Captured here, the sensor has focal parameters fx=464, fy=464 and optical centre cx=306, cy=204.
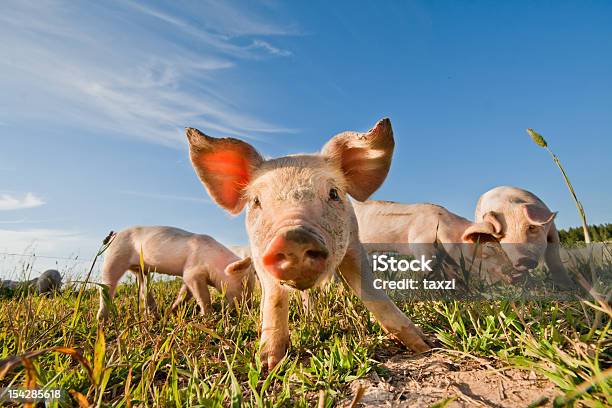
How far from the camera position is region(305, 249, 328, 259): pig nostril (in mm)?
2592

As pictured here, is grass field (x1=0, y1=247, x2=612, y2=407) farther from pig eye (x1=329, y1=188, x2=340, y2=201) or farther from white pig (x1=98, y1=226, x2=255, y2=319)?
white pig (x1=98, y1=226, x2=255, y2=319)

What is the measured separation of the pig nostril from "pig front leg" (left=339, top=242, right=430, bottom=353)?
2.83 feet

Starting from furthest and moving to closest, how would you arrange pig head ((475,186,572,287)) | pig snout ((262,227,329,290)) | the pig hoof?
pig head ((475,186,572,287)) < the pig hoof < pig snout ((262,227,329,290))

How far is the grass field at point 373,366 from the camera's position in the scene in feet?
7.39

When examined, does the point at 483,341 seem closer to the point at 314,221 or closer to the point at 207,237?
the point at 314,221

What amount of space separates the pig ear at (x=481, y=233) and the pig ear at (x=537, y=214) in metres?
0.52

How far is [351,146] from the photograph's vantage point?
3.68 meters

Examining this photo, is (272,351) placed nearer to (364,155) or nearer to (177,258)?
(364,155)

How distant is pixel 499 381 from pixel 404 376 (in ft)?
1.73

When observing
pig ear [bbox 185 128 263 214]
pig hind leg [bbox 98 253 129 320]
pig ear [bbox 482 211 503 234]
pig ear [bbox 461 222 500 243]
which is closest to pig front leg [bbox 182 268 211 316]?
pig hind leg [bbox 98 253 129 320]

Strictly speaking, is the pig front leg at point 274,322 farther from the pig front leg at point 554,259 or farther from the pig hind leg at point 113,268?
the pig hind leg at point 113,268

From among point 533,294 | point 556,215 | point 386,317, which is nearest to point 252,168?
point 386,317

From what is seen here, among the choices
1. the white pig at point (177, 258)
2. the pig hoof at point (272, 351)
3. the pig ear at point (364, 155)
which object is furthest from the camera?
the white pig at point (177, 258)

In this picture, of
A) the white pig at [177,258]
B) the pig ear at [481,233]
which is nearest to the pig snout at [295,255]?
the pig ear at [481,233]
